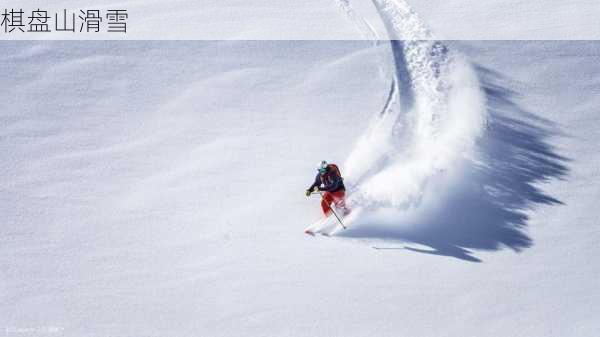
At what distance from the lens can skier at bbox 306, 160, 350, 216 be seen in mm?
13156

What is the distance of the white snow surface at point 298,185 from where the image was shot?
12945 millimetres

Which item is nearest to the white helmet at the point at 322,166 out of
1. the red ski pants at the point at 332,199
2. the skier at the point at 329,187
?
the skier at the point at 329,187

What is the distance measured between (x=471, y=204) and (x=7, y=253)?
8279mm

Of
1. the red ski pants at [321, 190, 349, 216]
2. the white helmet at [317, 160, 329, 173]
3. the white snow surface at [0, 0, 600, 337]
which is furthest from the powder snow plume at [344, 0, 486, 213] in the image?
the white helmet at [317, 160, 329, 173]

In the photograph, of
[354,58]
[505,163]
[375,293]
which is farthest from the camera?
[354,58]

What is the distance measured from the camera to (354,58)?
1501 centimetres

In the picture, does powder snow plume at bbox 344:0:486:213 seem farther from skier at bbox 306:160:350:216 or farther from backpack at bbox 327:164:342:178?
backpack at bbox 327:164:342:178

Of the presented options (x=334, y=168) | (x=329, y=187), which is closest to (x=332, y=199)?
(x=329, y=187)

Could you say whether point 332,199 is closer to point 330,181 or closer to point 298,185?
point 330,181

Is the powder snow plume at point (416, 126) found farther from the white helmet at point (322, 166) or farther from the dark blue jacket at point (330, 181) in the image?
the white helmet at point (322, 166)

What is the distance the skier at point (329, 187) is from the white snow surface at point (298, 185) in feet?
1.22

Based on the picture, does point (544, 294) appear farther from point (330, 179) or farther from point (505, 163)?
point (330, 179)

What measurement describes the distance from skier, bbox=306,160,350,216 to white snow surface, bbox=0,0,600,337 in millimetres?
372
